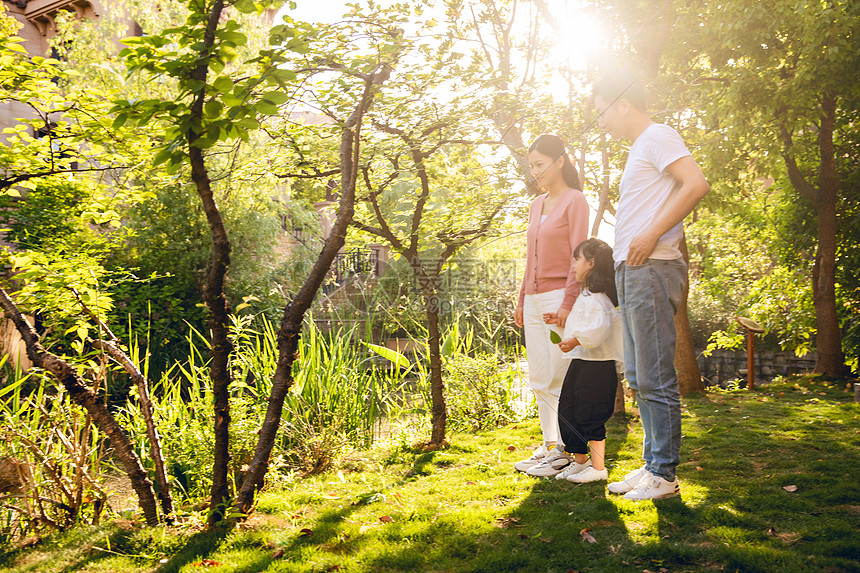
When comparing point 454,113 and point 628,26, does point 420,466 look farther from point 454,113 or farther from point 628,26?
point 628,26

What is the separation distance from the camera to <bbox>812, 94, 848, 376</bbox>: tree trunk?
784 centimetres

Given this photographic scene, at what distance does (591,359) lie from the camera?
2975 millimetres

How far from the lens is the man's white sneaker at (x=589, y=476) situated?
3.12 m

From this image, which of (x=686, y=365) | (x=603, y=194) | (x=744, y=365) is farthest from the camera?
(x=744, y=365)

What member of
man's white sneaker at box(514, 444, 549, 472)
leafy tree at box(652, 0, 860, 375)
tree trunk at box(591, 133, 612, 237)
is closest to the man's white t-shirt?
man's white sneaker at box(514, 444, 549, 472)

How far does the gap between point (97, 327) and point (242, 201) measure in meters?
Answer: 8.22

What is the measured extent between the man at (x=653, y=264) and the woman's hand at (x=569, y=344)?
0.30m

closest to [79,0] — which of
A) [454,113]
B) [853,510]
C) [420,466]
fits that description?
[454,113]

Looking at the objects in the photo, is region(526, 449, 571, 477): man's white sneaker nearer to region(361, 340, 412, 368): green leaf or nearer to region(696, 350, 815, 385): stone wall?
region(361, 340, 412, 368): green leaf

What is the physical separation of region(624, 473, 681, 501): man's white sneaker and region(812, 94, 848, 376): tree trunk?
6853 millimetres

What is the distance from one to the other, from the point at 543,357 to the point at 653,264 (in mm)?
1019

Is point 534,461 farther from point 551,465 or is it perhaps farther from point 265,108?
point 265,108

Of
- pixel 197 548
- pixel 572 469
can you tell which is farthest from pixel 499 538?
pixel 197 548

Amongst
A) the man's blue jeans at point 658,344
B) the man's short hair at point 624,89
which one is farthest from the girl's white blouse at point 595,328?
the man's short hair at point 624,89
